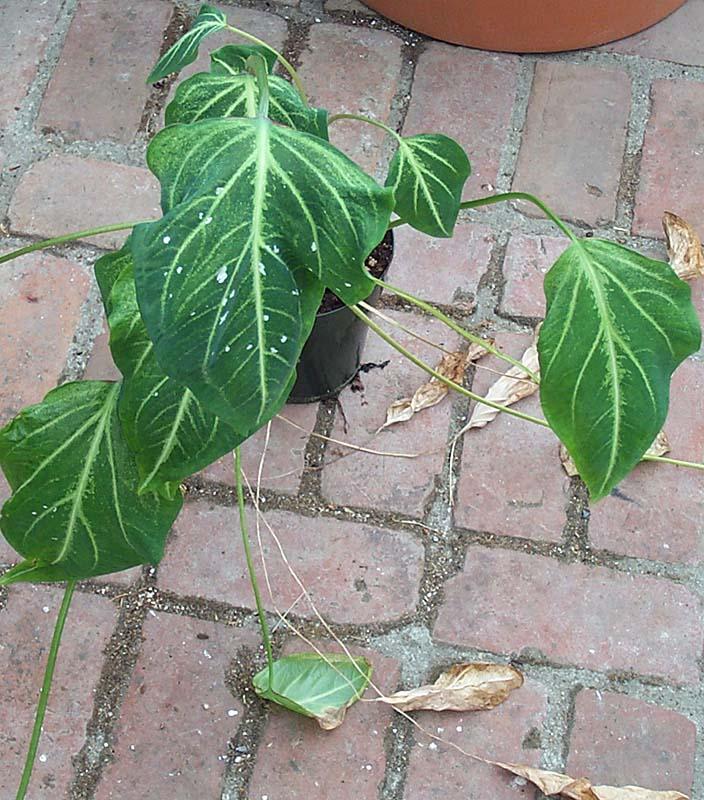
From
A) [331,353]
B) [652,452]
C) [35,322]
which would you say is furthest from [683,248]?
[35,322]

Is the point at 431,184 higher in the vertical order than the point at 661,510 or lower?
higher

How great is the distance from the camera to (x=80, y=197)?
1680 millimetres

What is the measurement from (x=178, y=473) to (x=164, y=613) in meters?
0.50

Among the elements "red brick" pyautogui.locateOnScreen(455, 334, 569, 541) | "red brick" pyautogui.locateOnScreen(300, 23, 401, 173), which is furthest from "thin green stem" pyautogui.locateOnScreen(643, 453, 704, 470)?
"red brick" pyautogui.locateOnScreen(300, 23, 401, 173)

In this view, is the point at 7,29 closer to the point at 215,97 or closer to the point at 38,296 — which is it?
the point at 38,296

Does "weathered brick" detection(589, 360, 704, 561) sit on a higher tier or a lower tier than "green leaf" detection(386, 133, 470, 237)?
lower

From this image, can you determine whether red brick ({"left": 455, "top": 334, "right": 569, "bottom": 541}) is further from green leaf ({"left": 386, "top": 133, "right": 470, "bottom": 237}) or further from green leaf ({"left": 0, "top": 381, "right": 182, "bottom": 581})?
green leaf ({"left": 0, "top": 381, "right": 182, "bottom": 581})

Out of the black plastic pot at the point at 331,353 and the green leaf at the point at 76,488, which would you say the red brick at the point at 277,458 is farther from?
the green leaf at the point at 76,488

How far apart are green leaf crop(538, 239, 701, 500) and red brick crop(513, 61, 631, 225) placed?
0.76 meters

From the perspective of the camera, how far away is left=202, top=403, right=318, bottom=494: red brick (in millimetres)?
1470

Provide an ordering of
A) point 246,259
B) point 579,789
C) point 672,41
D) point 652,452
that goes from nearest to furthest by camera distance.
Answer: point 246,259, point 579,789, point 652,452, point 672,41

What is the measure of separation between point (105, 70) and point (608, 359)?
46.9 inches

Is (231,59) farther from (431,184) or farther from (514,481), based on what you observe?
(514,481)

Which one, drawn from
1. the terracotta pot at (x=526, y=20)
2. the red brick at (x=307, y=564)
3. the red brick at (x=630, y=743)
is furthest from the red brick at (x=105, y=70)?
the red brick at (x=630, y=743)
